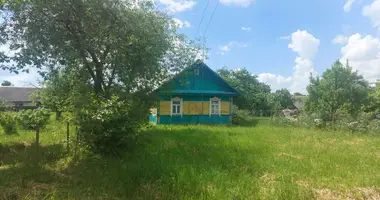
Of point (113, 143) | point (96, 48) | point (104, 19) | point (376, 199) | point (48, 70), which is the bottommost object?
point (376, 199)

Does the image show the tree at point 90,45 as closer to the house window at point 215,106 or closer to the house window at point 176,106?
the house window at point 176,106

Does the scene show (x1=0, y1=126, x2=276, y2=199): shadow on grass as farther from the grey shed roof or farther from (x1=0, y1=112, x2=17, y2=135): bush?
the grey shed roof

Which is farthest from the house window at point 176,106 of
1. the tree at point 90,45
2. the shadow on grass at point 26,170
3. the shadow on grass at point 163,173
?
the shadow on grass at point 26,170

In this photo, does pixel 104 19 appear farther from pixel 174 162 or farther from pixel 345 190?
pixel 345 190

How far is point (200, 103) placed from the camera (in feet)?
62.2

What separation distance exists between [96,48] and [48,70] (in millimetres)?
2591

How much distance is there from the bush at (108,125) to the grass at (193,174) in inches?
14.3

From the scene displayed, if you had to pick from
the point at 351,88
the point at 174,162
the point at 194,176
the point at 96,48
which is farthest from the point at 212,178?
the point at 351,88

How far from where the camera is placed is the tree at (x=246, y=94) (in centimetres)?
3325

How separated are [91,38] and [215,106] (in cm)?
1340

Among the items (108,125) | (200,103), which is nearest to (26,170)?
(108,125)

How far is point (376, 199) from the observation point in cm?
402

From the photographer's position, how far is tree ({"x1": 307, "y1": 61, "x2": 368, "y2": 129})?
23.1 meters

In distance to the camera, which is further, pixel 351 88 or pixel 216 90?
pixel 351 88
